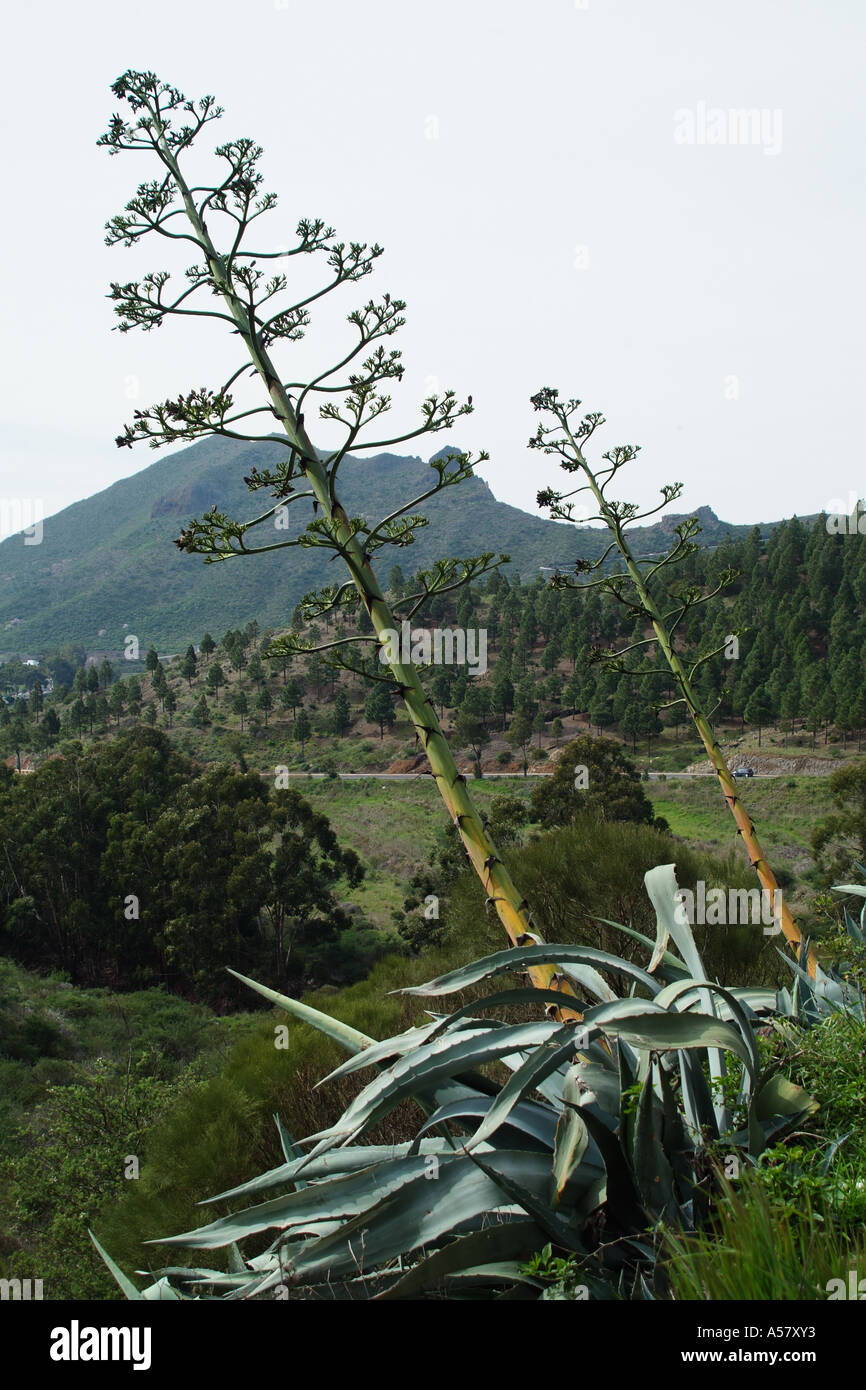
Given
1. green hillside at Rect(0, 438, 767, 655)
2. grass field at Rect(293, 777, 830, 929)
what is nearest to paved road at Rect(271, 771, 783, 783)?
grass field at Rect(293, 777, 830, 929)

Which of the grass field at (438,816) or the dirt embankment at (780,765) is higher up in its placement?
the dirt embankment at (780,765)

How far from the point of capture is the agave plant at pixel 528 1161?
2340 mm

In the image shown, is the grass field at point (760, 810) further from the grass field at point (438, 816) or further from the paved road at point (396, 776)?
the paved road at point (396, 776)

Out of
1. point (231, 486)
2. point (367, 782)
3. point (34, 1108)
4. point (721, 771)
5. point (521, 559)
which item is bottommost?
point (34, 1108)

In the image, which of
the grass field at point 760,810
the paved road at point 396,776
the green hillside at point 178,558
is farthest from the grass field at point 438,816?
the green hillside at point 178,558

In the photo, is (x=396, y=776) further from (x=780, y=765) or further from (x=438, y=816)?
(x=780, y=765)

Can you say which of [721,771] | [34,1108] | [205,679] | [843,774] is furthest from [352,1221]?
[205,679]

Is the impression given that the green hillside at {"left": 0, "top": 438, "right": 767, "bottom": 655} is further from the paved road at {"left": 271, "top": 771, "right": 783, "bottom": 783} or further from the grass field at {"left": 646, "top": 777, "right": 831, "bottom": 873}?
the grass field at {"left": 646, "top": 777, "right": 831, "bottom": 873}

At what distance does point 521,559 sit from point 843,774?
243 ft

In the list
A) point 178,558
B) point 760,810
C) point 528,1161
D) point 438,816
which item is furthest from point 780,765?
point 178,558

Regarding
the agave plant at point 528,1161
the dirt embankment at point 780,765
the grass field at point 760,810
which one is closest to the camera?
the agave plant at point 528,1161

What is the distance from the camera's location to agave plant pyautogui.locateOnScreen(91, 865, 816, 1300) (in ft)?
7.68
